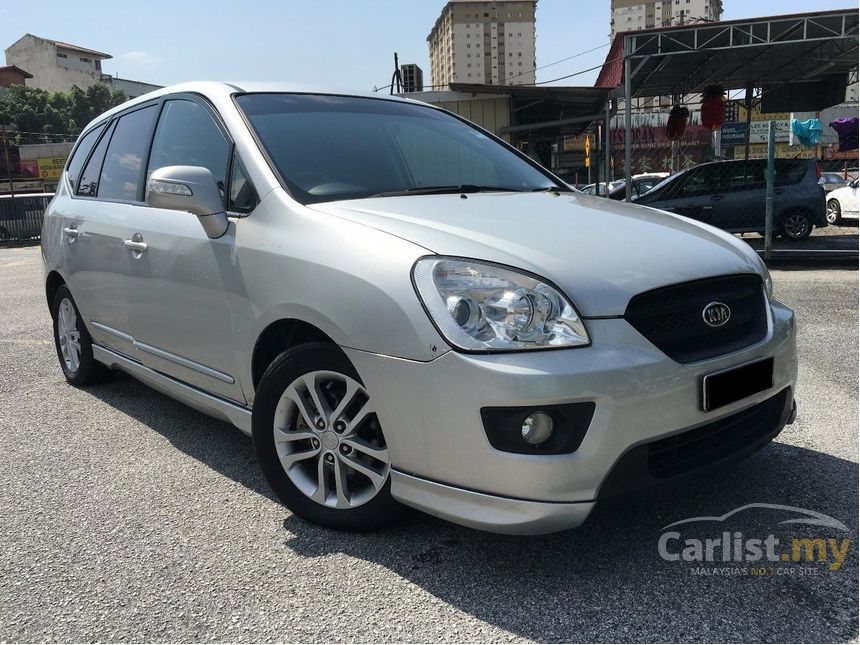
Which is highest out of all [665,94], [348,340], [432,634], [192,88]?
[665,94]

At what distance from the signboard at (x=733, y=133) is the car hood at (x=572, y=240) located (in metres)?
24.3

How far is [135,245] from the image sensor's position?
3.34m

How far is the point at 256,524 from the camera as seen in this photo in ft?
8.76

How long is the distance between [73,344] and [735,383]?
405cm

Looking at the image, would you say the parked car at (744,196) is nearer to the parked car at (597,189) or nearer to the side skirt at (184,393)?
the parked car at (597,189)

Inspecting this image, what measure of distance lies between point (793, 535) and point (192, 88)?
3.12 m

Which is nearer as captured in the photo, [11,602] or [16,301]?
[11,602]

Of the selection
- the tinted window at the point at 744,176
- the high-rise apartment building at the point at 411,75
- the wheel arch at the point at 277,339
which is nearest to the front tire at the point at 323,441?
the wheel arch at the point at 277,339

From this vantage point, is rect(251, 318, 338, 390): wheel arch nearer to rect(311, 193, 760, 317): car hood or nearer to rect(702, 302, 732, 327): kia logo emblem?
rect(311, 193, 760, 317): car hood

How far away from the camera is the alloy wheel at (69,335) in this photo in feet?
14.8

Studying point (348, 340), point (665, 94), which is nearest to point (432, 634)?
point (348, 340)

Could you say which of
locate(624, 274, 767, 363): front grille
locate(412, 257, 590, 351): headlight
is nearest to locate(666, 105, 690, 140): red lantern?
locate(624, 274, 767, 363): front grille

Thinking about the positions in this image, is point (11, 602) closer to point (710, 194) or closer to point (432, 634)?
point (432, 634)

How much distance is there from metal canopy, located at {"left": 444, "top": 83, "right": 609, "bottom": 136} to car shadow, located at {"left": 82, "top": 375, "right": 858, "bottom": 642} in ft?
43.7
